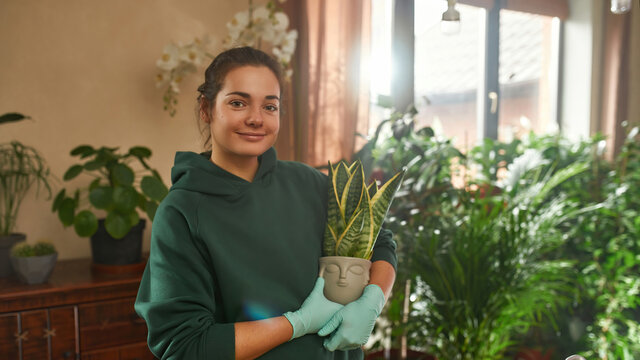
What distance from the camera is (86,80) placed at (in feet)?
7.21

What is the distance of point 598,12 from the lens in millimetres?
3734

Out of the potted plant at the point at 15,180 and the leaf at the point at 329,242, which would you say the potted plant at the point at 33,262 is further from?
the leaf at the point at 329,242

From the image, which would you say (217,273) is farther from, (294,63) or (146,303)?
(294,63)

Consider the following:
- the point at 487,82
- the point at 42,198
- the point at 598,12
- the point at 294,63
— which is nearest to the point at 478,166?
the point at 487,82

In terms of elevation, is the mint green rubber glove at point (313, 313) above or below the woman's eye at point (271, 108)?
below

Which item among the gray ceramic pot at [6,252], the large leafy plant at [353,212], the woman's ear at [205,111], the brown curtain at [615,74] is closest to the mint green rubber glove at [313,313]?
the large leafy plant at [353,212]

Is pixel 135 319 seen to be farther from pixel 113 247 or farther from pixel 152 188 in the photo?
pixel 152 188

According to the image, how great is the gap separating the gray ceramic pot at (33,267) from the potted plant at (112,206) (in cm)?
16

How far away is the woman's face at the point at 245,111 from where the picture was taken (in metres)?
1.05

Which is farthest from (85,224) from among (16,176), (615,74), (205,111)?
(615,74)

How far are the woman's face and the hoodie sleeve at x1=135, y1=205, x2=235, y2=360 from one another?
0.67ft

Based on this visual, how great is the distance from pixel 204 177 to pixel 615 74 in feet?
12.1

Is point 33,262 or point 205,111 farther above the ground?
point 205,111

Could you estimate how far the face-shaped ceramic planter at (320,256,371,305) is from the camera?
1.07 meters
